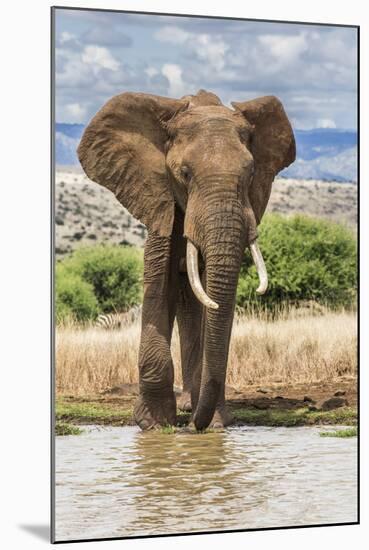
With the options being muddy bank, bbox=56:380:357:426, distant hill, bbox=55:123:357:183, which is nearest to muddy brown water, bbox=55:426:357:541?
muddy bank, bbox=56:380:357:426

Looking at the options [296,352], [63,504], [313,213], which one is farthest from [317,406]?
[313,213]

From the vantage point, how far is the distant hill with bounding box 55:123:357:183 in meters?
11.5

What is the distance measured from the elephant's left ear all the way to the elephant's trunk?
2.58 feet

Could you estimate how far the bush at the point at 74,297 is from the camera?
15347 mm

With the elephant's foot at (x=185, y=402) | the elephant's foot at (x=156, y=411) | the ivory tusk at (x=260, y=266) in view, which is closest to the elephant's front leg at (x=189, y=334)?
the elephant's foot at (x=185, y=402)

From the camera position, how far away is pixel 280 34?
12039mm

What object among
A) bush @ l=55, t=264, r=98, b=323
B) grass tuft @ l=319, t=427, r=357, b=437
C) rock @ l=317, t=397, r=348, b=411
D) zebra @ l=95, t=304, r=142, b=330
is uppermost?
bush @ l=55, t=264, r=98, b=323

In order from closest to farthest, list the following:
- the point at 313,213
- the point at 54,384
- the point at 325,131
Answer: the point at 54,384, the point at 325,131, the point at 313,213

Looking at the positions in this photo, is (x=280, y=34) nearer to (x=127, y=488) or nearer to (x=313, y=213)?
(x=127, y=488)

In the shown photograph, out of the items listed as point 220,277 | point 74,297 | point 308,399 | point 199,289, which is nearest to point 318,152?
point 308,399

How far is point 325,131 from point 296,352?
73.2 inches

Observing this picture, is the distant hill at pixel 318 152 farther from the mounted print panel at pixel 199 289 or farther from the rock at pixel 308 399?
the rock at pixel 308 399

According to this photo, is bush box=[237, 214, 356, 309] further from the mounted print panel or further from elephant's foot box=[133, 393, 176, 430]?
elephant's foot box=[133, 393, 176, 430]

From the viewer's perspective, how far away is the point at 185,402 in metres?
12.7
